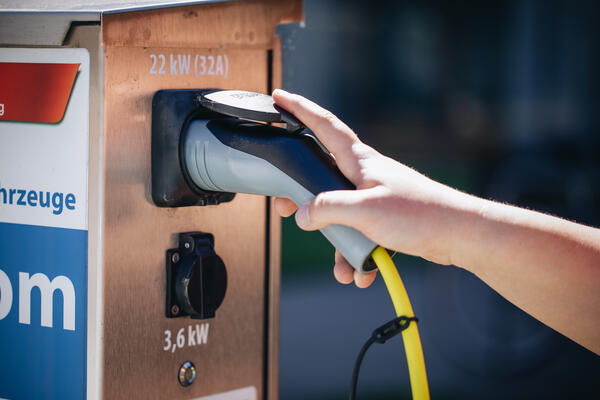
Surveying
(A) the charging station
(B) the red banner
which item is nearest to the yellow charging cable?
(A) the charging station

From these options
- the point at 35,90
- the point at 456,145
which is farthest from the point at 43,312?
the point at 456,145

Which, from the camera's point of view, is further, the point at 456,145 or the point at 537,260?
the point at 456,145

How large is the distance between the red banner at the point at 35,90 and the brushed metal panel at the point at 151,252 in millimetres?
60

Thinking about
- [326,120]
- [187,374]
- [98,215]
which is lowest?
[187,374]

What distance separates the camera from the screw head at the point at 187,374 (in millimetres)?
1100

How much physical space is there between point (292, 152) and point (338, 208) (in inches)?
4.2

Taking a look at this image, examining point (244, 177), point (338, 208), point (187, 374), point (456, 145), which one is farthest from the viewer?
point (456, 145)

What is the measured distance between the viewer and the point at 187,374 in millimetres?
1110

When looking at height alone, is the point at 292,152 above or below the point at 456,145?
below

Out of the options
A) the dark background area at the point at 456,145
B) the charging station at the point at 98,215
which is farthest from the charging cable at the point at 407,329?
the dark background area at the point at 456,145

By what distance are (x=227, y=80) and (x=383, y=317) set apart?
4049 millimetres

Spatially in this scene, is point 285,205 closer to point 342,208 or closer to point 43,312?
point 342,208

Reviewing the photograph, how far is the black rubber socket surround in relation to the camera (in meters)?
0.91

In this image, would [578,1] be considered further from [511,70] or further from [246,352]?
[246,352]
